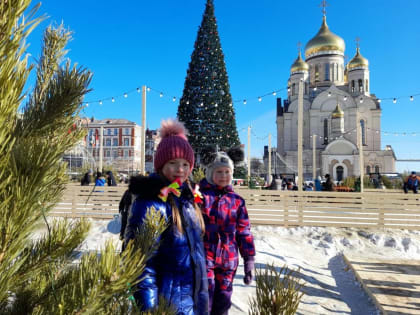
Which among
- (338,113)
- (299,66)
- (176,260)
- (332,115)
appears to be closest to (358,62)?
(299,66)

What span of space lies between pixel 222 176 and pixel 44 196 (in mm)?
2046

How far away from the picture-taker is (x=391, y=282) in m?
4.27

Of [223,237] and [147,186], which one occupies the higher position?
[147,186]

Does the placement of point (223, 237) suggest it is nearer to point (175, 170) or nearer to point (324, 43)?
point (175, 170)

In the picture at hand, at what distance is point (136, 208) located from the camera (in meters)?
1.60

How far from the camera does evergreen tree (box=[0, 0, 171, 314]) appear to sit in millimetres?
557

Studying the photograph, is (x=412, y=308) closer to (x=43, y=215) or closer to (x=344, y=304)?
(x=344, y=304)

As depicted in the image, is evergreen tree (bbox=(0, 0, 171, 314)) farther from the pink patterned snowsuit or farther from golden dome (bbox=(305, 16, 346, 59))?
golden dome (bbox=(305, 16, 346, 59))

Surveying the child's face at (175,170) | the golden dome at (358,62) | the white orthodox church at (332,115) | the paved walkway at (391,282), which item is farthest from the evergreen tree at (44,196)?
the golden dome at (358,62)

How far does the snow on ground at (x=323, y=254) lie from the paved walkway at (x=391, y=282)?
6.3 inches

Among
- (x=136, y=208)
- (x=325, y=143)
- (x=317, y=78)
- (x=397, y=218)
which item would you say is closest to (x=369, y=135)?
(x=325, y=143)

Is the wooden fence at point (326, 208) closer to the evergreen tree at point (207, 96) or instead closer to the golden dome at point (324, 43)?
the evergreen tree at point (207, 96)

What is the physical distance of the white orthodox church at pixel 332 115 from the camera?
125 feet

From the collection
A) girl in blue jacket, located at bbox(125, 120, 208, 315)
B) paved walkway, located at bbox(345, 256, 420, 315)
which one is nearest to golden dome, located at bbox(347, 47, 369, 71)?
paved walkway, located at bbox(345, 256, 420, 315)
